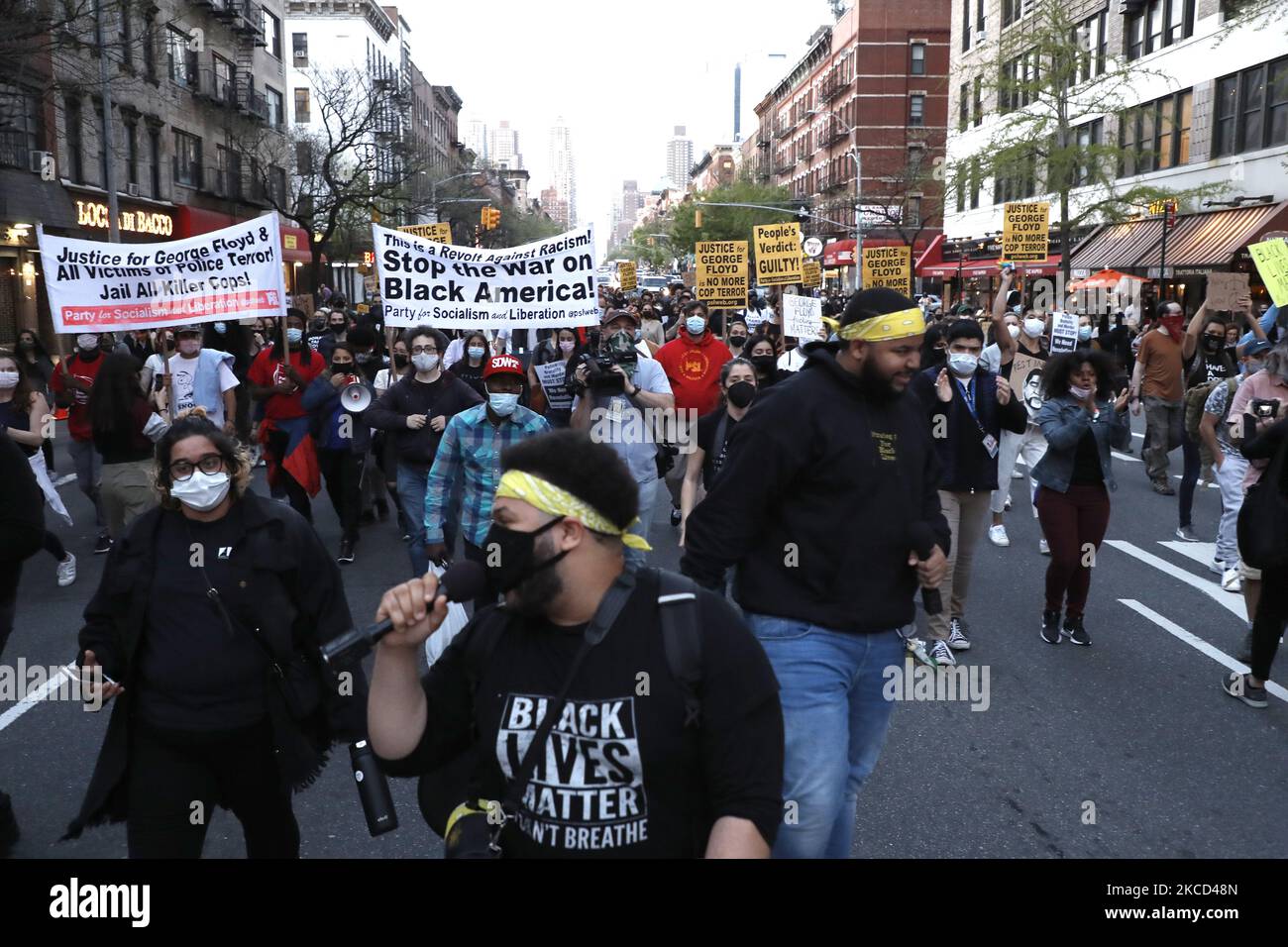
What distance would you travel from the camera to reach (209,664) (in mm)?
3582

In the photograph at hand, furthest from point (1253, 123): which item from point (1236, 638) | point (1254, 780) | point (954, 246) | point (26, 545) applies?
point (26, 545)

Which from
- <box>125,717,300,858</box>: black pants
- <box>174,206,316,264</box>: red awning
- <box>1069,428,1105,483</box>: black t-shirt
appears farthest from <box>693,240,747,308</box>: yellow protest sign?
<box>174,206,316,264</box>: red awning

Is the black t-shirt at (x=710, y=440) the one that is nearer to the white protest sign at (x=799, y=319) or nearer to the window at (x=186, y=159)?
the white protest sign at (x=799, y=319)

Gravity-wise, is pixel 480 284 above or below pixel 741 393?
above

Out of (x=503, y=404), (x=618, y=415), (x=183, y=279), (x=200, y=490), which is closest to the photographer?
(x=200, y=490)

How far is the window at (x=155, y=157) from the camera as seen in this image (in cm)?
3522

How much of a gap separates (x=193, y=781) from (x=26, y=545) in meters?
1.57

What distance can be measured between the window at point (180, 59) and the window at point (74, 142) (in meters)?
6.63

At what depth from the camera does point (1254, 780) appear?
207 inches

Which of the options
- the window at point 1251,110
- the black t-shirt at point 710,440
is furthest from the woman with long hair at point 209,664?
the window at point 1251,110

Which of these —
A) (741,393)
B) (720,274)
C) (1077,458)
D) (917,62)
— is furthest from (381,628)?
(917,62)

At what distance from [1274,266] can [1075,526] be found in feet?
10.9

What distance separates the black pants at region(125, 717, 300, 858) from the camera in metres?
3.50

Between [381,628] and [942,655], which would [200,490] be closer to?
[381,628]
